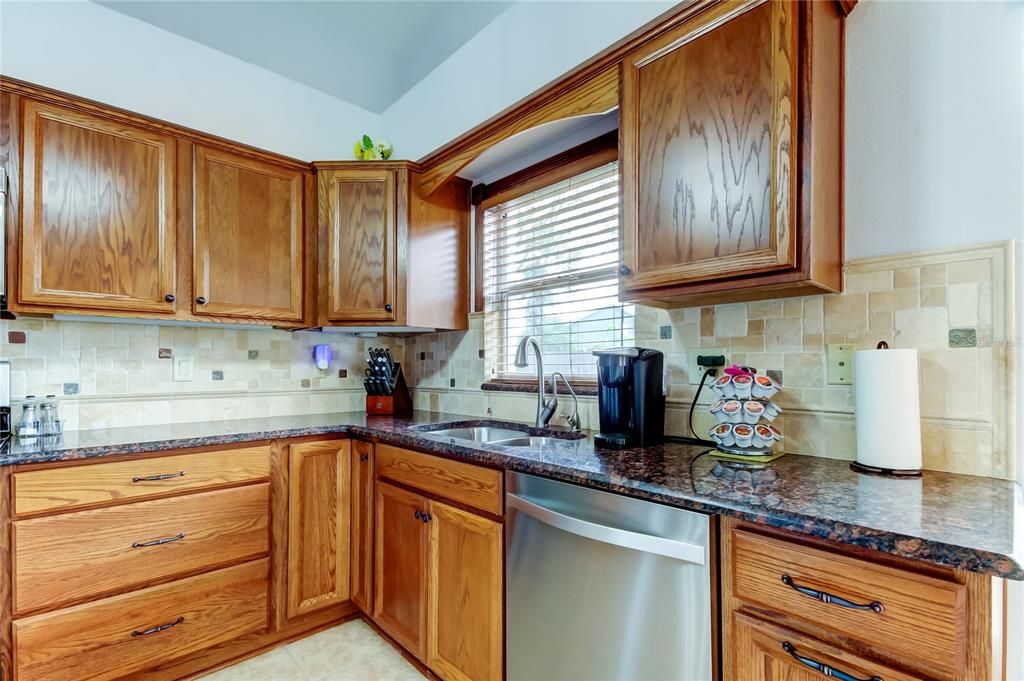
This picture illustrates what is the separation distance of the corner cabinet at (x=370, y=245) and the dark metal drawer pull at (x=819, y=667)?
6.39ft

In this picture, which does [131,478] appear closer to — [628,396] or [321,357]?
[321,357]

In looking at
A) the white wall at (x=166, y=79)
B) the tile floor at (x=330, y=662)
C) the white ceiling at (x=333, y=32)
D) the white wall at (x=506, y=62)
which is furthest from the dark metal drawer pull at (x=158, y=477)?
the white ceiling at (x=333, y=32)

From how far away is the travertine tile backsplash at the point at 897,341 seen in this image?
116cm

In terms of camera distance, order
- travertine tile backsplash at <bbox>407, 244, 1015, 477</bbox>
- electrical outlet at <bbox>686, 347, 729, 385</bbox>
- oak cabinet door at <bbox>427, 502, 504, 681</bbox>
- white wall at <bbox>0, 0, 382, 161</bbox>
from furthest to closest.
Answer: white wall at <bbox>0, 0, 382, 161</bbox>
electrical outlet at <bbox>686, 347, 729, 385</bbox>
oak cabinet door at <bbox>427, 502, 504, 681</bbox>
travertine tile backsplash at <bbox>407, 244, 1015, 477</bbox>

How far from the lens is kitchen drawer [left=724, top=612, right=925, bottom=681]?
2.71 feet

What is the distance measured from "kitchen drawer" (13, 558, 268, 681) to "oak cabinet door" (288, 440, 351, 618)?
0.46 ft

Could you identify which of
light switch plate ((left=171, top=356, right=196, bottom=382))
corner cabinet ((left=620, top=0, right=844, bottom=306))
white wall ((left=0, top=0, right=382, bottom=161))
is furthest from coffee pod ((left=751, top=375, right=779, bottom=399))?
white wall ((left=0, top=0, right=382, bottom=161))

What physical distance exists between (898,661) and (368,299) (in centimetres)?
223

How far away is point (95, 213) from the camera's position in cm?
191

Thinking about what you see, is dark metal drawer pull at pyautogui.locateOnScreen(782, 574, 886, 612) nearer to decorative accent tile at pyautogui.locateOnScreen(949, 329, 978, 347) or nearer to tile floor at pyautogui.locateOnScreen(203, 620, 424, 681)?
decorative accent tile at pyautogui.locateOnScreen(949, 329, 978, 347)

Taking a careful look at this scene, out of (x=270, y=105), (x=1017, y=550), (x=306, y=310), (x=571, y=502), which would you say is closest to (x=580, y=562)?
(x=571, y=502)

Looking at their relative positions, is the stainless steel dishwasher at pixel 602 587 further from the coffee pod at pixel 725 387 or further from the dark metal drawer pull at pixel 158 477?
the dark metal drawer pull at pixel 158 477

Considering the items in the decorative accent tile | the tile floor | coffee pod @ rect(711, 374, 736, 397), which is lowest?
the tile floor

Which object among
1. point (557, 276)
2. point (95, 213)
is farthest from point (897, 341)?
point (95, 213)
